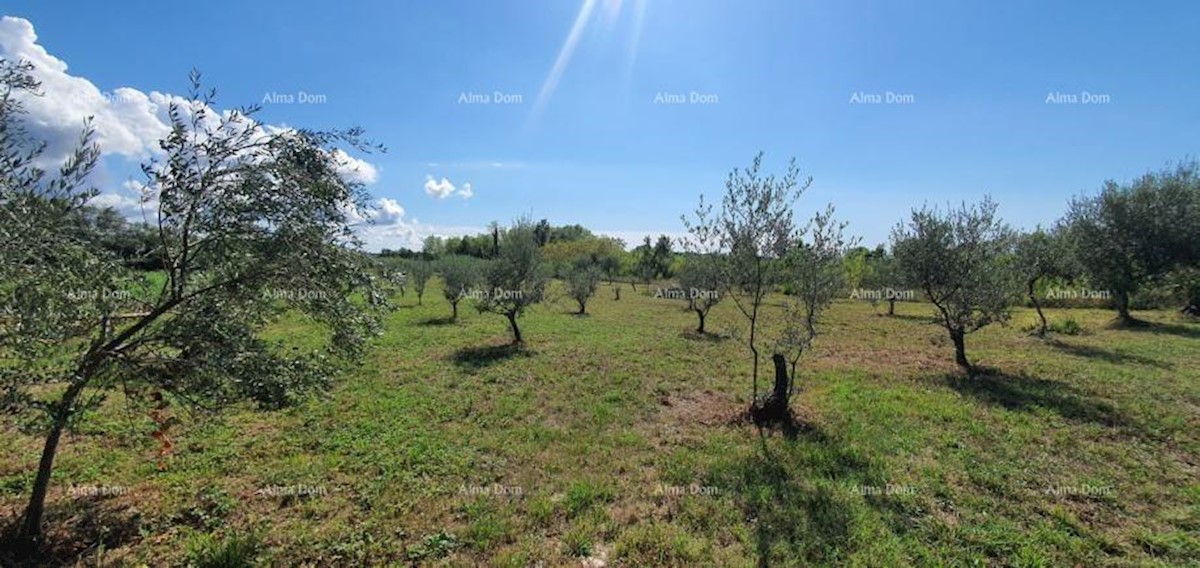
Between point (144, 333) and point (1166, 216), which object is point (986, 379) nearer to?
point (144, 333)

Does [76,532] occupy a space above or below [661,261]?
below

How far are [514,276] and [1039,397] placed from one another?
13.7 meters

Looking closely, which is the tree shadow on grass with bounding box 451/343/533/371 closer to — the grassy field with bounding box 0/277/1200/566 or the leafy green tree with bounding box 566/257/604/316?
the grassy field with bounding box 0/277/1200/566

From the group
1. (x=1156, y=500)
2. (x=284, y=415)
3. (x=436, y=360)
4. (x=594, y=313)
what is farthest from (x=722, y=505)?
(x=594, y=313)

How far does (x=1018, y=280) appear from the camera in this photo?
1234 cm

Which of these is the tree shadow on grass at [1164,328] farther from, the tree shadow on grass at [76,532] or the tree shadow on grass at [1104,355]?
the tree shadow on grass at [76,532]

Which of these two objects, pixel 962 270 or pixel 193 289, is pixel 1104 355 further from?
pixel 193 289

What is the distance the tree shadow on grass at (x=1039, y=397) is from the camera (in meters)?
8.67

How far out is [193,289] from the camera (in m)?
4.62

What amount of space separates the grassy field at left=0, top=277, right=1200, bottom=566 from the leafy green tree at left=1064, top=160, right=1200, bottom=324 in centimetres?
1258

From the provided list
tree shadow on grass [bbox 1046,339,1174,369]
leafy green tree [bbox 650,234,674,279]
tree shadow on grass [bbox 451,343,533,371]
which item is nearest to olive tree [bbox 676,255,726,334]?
tree shadow on grass [bbox 451,343,533,371]

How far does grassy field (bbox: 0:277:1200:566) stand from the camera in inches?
192

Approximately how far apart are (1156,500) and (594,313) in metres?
22.4

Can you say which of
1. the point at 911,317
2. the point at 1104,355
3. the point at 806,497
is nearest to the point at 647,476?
the point at 806,497
